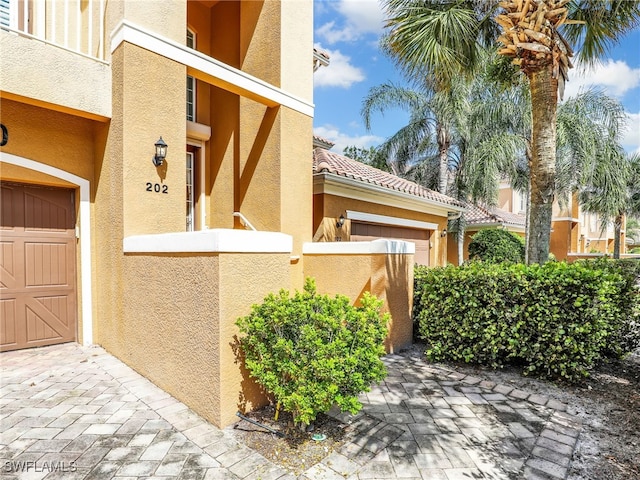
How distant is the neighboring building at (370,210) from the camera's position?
34.8 feet

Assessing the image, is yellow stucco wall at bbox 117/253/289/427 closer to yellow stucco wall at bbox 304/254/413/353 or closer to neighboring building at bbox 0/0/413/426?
neighboring building at bbox 0/0/413/426

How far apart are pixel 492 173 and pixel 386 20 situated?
10.9 m

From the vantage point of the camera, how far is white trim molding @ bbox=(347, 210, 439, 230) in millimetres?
11771

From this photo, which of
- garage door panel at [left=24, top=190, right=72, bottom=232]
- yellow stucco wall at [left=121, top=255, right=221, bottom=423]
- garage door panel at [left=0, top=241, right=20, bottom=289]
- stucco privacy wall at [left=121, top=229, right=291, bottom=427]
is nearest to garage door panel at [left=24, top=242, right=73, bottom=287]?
garage door panel at [left=0, top=241, right=20, bottom=289]

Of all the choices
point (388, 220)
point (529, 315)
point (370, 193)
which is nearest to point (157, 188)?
point (529, 315)

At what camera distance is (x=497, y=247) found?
17.8m

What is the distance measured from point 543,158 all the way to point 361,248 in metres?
4.21

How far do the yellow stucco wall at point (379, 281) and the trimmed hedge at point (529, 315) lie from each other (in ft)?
2.42

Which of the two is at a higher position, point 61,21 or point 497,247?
point 61,21

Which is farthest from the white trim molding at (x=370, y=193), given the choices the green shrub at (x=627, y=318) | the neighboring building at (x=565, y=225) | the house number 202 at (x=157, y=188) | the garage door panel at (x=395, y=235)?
the neighboring building at (x=565, y=225)

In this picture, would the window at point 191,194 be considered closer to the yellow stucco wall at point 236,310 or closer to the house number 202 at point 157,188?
the house number 202 at point 157,188

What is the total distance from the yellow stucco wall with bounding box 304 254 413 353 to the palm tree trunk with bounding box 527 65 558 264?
8.83 feet

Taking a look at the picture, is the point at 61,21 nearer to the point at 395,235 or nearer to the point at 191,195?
the point at 191,195

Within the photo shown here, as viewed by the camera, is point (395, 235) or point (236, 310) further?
point (395, 235)
